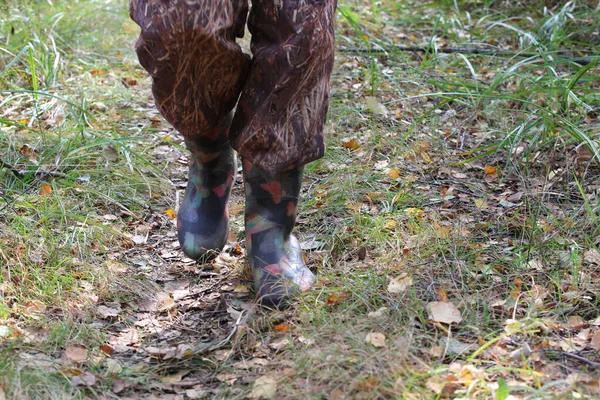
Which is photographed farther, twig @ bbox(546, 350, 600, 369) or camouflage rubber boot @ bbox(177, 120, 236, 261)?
camouflage rubber boot @ bbox(177, 120, 236, 261)

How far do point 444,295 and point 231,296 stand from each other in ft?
2.03

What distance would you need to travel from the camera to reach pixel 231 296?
2.17 m

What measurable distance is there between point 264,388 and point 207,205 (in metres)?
0.79

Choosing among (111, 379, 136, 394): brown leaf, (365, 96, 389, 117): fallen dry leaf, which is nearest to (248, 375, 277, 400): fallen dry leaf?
(111, 379, 136, 394): brown leaf

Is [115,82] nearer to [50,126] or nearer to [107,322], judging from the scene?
[50,126]

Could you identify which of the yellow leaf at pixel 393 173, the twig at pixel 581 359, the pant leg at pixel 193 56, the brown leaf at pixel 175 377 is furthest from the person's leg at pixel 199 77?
the twig at pixel 581 359

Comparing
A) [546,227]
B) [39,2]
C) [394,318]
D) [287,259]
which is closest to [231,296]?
[287,259]

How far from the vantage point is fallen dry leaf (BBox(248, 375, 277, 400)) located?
1619 millimetres

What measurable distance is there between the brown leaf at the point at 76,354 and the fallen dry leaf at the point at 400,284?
2.62 feet

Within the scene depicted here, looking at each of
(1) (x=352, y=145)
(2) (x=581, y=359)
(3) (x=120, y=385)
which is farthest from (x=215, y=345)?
(1) (x=352, y=145)

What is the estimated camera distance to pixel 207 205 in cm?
229

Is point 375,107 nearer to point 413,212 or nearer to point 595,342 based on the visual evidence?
point 413,212

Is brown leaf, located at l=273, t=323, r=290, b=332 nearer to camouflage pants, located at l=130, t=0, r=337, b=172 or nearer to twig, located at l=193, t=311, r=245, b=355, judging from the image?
twig, located at l=193, t=311, r=245, b=355

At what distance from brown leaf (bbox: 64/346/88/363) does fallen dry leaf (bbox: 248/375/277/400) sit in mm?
444
